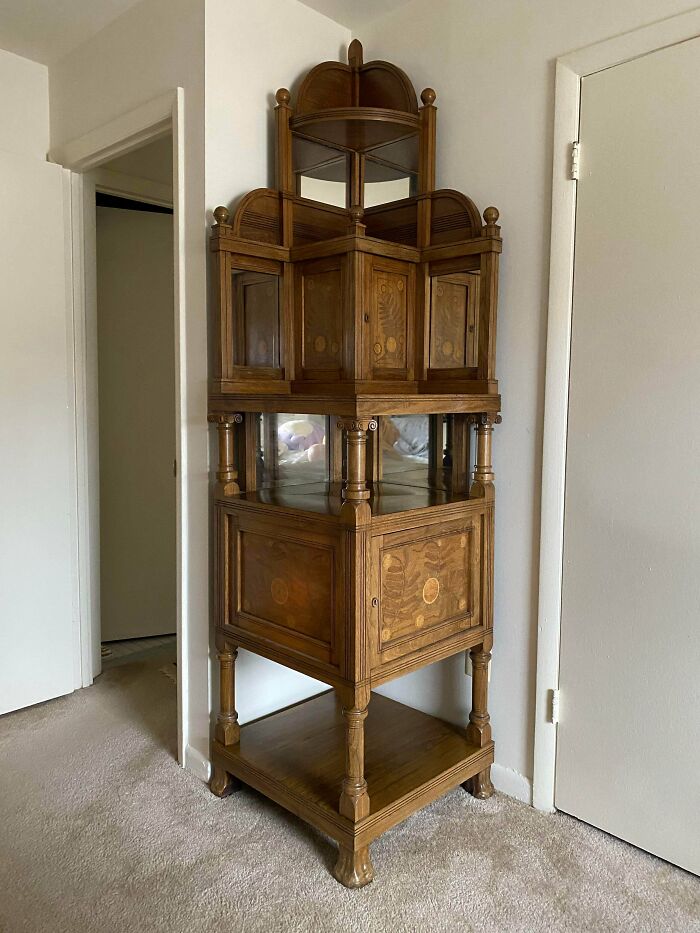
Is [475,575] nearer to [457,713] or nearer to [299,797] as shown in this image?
[457,713]

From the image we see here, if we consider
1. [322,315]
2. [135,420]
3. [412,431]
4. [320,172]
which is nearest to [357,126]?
[320,172]

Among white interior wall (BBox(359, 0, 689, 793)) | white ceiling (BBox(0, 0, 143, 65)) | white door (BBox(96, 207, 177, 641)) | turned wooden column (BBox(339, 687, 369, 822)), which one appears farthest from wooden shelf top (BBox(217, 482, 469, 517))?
white ceiling (BBox(0, 0, 143, 65))

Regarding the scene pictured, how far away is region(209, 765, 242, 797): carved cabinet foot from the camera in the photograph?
2174 millimetres

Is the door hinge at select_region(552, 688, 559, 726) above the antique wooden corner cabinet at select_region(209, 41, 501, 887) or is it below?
below

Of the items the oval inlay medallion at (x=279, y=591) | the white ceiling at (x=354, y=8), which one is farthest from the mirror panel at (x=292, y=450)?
the white ceiling at (x=354, y=8)

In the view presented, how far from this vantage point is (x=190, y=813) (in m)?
2.09

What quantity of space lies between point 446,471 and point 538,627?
1.77 ft

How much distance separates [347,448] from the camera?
5.89ft

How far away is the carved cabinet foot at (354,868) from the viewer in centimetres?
177

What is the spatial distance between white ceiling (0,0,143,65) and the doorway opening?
71cm

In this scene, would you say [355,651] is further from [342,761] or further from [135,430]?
[135,430]

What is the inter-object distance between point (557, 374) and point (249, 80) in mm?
1281

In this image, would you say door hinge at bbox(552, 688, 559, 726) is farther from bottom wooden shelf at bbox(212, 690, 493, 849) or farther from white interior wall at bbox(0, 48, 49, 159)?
white interior wall at bbox(0, 48, 49, 159)

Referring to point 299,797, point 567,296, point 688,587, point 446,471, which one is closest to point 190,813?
point 299,797
